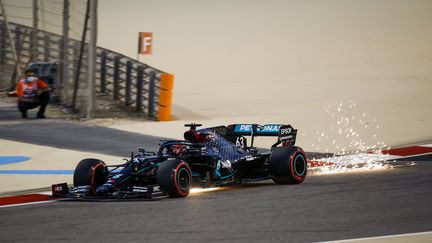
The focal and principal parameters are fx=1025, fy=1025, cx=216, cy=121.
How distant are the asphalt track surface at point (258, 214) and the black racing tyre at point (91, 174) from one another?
30 centimetres

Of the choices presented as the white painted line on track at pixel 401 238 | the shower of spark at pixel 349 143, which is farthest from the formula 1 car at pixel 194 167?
the white painted line on track at pixel 401 238

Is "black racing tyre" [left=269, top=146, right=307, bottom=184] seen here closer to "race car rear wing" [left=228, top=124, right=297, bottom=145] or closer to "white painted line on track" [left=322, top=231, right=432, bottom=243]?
"race car rear wing" [left=228, top=124, right=297, bottom=145]

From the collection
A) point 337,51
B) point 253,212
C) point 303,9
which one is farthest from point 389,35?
point 253,212

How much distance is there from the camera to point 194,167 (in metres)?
12.9

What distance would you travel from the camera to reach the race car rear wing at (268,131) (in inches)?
540

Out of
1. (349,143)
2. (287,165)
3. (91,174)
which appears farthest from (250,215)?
(349,143)

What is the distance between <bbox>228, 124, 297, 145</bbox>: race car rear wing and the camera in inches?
540

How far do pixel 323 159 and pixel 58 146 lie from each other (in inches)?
182

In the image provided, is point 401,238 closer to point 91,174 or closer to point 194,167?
point 194,167

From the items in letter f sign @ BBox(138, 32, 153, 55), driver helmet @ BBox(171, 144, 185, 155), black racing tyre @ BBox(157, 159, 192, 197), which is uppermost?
letter f sign @ BBox(138, 32, 153, 55)


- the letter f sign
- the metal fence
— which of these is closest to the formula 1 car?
the metal fence

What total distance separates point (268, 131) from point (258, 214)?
3100 mm

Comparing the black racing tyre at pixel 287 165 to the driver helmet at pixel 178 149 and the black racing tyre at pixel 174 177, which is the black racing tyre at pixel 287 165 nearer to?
the driver helmet at pixel 178 149

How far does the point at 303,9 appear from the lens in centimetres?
3759
